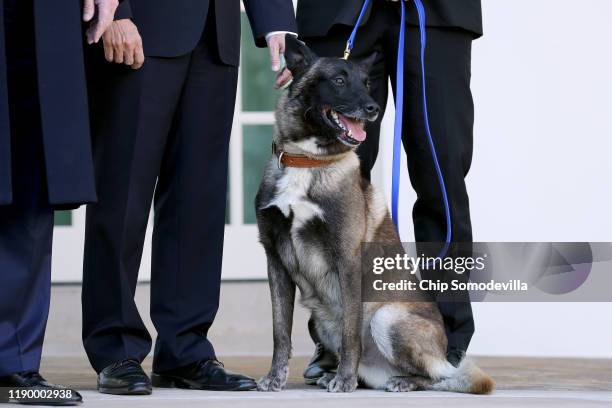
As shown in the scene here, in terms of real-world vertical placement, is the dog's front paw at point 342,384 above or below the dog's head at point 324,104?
below

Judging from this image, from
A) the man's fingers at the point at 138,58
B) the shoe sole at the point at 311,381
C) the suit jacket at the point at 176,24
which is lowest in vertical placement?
the shoe sole at the point at 311,381

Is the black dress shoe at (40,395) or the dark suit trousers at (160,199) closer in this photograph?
the black dress shoe at (40,395)

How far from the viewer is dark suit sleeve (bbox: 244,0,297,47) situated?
3.75 meters

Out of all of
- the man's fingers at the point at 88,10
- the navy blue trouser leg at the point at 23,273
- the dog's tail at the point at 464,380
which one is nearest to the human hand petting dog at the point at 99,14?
the man's fingers at the point at 88,10

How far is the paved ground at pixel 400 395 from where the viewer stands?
10.2 feet

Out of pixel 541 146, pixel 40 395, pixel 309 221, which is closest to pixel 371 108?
pixel 309 221

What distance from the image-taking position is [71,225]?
570cm

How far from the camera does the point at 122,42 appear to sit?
3.31 meters

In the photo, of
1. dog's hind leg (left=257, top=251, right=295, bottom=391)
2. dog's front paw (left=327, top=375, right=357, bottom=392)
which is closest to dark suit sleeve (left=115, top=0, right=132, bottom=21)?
dog's hind leg (left=257, top=251, right=295, bottom=391)

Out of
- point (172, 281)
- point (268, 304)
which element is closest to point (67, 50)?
point (172, 281)

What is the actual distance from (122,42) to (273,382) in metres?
1.14

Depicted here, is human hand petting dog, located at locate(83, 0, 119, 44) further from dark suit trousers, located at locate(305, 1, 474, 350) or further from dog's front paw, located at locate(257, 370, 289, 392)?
dog's front paw, located at locate(257, 370, 289, 392)

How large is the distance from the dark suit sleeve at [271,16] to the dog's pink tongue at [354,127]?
1.35ft

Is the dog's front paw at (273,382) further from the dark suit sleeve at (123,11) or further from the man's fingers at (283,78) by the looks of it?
the dark suit sleeve at (123,11)
